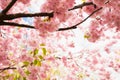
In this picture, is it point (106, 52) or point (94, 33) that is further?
point (106, 52)

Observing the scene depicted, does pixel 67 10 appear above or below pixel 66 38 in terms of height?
above

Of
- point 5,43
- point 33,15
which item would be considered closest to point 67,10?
point 33,15

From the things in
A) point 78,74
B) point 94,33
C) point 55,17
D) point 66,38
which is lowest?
point 78,74

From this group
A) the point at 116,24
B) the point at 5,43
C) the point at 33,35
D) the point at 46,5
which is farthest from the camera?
the point at 33,35

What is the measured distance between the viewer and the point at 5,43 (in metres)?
8.20

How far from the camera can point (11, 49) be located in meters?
9.62

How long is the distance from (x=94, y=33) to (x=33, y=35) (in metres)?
4.35

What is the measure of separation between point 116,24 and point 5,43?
3714 millimetres

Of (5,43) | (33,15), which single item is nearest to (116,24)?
(33,15)

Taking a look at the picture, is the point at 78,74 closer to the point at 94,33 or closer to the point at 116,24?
the point at 94,33

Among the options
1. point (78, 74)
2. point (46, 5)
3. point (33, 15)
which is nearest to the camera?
point (33, 15)

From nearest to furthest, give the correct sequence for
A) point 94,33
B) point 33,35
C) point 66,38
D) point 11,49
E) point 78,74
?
point 94,33 < point 11,49 < point 33,35 < point 66,38 < point 78,74

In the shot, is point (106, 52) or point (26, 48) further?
point (106, 52)

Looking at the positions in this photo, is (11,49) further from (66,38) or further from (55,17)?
(55,17)
